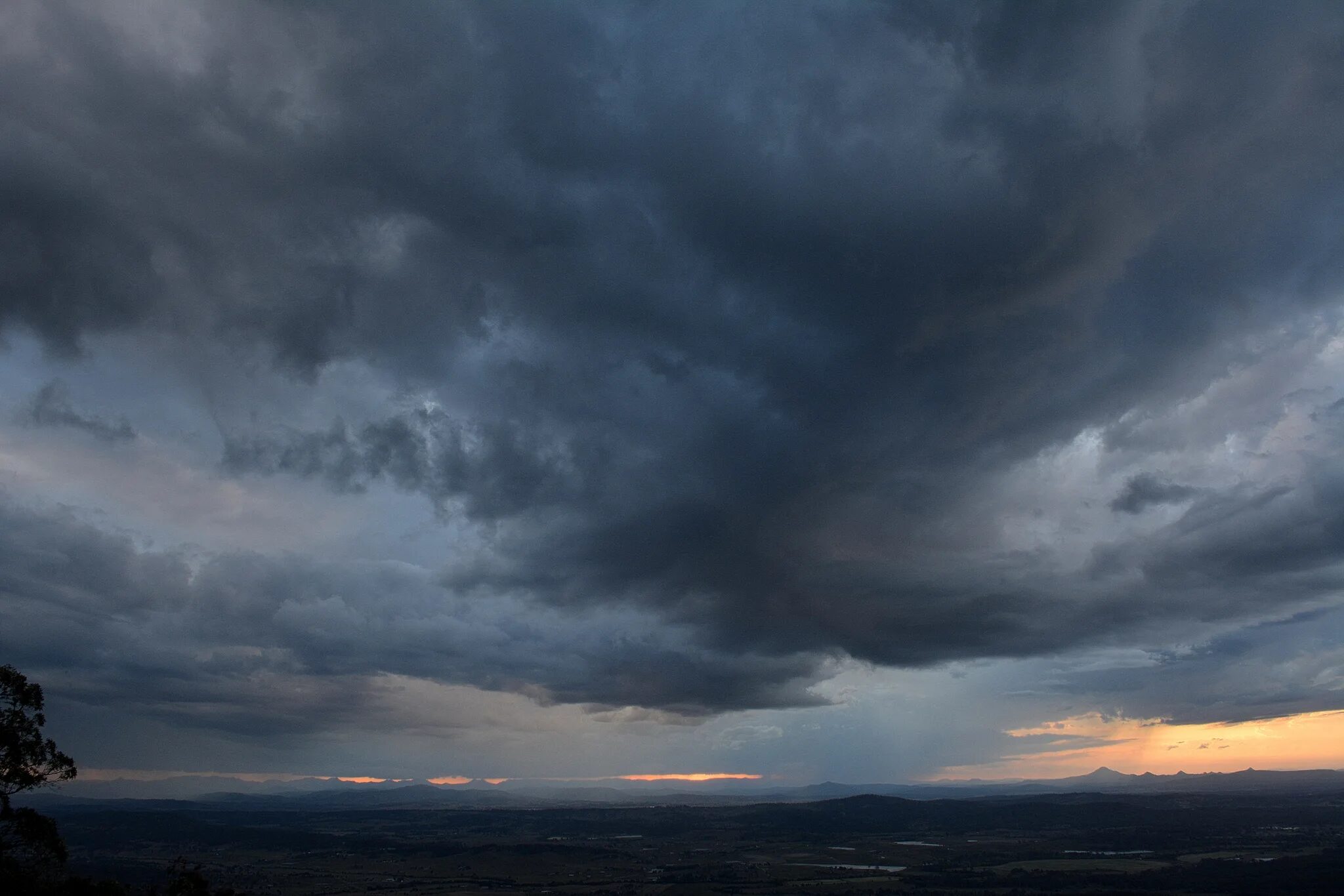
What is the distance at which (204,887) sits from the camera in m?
76.6

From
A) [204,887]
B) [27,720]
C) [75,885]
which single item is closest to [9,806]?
[27,720]

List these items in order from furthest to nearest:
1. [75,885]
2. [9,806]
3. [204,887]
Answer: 1. [204,887]
2. [75,885]
3. [9,806]

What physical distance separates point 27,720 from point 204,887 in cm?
2577

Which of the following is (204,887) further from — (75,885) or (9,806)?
(9,806)

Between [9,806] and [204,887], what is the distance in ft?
76.5

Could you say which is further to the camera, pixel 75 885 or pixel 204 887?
pixel 204 887

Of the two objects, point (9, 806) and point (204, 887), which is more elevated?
point (9, 806)

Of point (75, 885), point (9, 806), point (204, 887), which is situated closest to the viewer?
point (9, 806)

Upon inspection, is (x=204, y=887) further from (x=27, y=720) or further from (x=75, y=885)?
(x=27, y=720)

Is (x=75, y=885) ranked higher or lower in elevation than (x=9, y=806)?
lower

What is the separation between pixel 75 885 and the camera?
221 ft

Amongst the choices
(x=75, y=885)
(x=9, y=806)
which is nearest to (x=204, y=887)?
(x=75, y=885)

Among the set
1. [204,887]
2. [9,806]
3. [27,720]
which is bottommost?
[204,887]

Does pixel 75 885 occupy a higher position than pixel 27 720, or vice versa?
pixel 27 720
